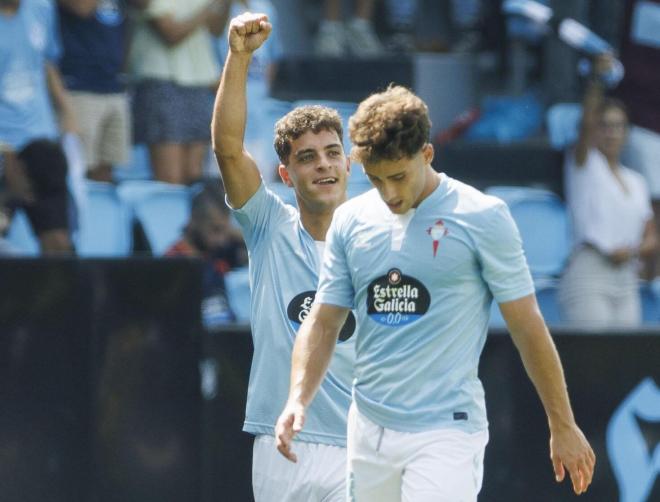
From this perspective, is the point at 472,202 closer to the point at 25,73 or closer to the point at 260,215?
the point at 260,215

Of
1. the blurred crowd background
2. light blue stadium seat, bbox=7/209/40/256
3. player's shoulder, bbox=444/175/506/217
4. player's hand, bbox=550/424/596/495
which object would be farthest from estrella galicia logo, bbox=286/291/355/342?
light blue stadium seat, bbox=7/209/40/256

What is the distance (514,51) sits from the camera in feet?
39.9

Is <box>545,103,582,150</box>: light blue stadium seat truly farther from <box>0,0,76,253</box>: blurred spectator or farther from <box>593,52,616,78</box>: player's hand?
<box>0,0,76,253</box>: blurred spectator

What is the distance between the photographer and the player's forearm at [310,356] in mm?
4566

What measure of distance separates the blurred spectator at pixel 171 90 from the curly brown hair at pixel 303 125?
13.8 feet

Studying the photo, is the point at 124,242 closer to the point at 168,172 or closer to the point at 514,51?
the point at 168,172

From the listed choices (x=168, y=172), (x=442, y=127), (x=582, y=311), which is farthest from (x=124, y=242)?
(x=442, y=127)

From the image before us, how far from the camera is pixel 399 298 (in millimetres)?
4457

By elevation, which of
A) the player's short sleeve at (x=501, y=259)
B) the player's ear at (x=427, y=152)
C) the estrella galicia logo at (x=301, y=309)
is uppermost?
the player's ear at (x=427, y=152)

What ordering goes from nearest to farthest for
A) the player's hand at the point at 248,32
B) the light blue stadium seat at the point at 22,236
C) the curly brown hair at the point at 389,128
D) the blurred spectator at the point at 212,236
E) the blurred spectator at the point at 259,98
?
the curly brown hair at the point at 389,128, the player's hand at the point at 248,32, the light blue stadium seat at the point at 22,236, the blurred spectator at the point at 212,236, the blurred spectator at the point at 259,98

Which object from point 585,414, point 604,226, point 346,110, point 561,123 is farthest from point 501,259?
point 561,123

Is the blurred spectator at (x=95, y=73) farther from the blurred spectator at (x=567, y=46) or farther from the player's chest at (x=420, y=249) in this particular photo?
the player's chest at (x=420, y=249)

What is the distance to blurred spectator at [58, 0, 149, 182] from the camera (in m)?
9.05

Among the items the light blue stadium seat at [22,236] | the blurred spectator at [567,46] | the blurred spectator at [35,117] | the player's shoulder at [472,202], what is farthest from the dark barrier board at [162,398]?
the blurred spectator at [567,46]
